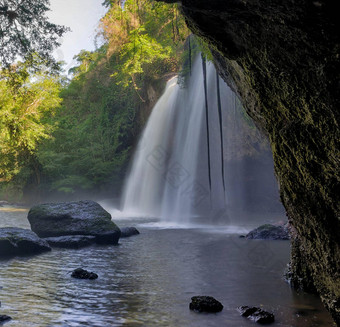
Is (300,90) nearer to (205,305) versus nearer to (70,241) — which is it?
(205,305)

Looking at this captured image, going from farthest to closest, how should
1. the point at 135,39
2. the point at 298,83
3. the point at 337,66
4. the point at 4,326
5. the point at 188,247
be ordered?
the point at 135,39
the point at 188,247
the point at 4,326
the point at 298,83
the point at 337,66

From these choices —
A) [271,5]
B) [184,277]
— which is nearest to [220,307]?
[184,277]

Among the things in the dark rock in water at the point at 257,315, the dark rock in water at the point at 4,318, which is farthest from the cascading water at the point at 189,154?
the dark rock in water at the point at 4,318

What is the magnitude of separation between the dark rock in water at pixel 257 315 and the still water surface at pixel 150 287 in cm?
9

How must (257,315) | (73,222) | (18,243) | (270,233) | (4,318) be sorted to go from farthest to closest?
1. (270,233)
2. (73,222)
3. (18,243)
4. (257,315)
5. (4,318)

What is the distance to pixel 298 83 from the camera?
278 centimetres

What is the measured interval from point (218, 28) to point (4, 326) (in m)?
3.89

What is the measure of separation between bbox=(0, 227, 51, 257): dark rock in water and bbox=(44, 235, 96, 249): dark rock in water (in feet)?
2.11

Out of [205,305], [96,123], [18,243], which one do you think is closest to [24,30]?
[18,243]

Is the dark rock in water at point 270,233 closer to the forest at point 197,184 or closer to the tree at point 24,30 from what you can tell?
the forest at point 197,184

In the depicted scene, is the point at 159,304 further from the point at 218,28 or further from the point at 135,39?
the point at 135,39

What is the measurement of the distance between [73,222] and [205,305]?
7.61 metres

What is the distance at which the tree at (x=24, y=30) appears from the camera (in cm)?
970

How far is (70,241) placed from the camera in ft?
35.8
